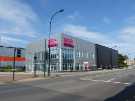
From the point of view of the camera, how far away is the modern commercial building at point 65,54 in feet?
243

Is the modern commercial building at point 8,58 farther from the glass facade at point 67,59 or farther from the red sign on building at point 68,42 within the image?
the glass facade at point 67,59

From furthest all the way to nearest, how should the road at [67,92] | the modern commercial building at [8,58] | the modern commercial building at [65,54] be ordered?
the modern commercial building at [8,58] < the modern commercial building at [65,54] < the road at [67,92]

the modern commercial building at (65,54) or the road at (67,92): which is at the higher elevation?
the modern commercial building at (65,54)

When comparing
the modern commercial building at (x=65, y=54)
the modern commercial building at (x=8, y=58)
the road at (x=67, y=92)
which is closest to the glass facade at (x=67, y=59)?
the modern commercial building at (x=65, y=54)

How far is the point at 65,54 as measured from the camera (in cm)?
7569

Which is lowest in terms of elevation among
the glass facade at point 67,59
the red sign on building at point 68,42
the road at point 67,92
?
the road at point 67,92

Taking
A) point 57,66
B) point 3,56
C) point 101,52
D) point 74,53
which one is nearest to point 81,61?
point 74,53

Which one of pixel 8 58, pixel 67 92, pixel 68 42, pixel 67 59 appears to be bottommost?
pixel 67 92

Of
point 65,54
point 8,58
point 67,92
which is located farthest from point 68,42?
point 67,92

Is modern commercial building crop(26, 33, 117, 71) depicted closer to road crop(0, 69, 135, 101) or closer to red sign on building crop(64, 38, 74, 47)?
red sign on building crop(64, 38, 74, 47)

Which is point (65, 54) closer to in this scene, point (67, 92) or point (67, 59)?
point (67, 59)

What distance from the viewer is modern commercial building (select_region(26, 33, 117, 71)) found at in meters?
74.1

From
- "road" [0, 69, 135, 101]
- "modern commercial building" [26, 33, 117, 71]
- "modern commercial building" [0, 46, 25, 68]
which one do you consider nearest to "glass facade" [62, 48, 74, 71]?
"modern commercial building" [26, 33, 117, 71]

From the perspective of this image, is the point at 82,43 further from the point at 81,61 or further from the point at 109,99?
the point at 109,99
